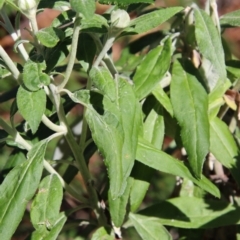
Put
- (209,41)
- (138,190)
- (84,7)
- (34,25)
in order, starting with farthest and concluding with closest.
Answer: (138,190), (209,41), (34,25), (84,7)

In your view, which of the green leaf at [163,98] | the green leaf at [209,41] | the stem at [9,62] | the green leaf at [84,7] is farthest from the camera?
the green leaf at [163,98]

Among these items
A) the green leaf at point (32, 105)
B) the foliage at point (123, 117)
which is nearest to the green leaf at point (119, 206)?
the foliage at point (123, 117)

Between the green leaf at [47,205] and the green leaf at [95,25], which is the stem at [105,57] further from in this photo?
the green leaf at [47,205]

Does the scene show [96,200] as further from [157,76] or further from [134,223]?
[157,76]

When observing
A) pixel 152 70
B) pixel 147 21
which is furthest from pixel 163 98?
pixel 147 21

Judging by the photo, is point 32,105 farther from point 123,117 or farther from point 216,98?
point 216,98

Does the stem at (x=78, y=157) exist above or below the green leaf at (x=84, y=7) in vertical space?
below

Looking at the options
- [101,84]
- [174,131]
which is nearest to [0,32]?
[174,131]

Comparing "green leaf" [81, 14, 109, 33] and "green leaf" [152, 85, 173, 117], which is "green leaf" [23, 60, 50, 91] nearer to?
"green leaf" [81, 14, 109, 33]
